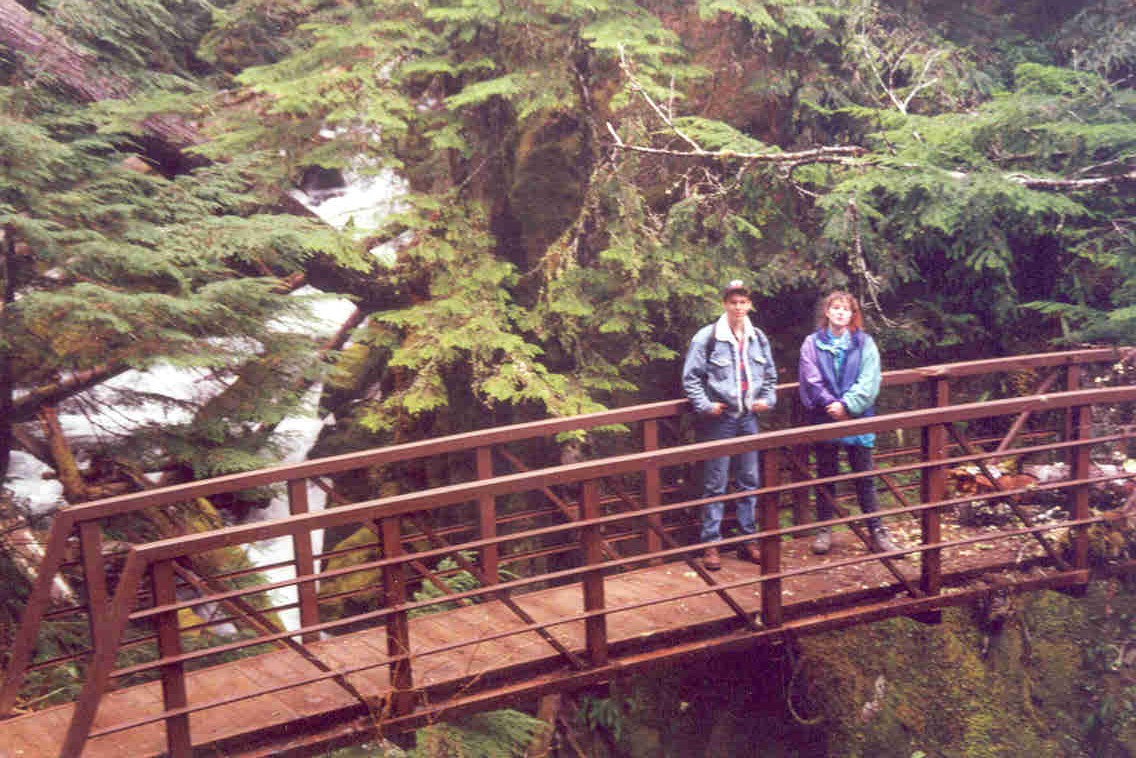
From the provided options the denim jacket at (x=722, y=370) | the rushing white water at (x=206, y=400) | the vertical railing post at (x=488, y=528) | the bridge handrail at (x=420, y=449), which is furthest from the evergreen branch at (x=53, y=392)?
the denim jacket at (x=722, y=370)

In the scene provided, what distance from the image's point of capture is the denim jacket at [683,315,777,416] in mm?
5980

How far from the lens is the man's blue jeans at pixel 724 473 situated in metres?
5.97

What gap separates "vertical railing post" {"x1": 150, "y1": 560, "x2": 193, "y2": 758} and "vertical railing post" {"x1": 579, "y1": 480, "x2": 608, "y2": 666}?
192 centimetres

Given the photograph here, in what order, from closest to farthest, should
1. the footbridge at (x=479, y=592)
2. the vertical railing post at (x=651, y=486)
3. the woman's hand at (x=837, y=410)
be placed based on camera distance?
the footbridge at (x=479, y=592)
the woman's hand at (x=837, y=410)
the vertical railing post at (x=651, y=486)

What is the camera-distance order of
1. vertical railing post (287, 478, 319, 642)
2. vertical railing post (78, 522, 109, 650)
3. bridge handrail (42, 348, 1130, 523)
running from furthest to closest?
vertical railing post (287, 478, 319, 642)
bridge handrail (42, 348, 1130, 523)
vertical railing post (78, 522, 109, 650)

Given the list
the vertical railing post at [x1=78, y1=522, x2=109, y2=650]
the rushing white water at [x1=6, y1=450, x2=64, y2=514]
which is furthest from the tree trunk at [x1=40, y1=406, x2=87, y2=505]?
the vertical railing post at [x1=78, y1=522, x2=109, y2=650]

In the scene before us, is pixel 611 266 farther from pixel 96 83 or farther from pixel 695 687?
pixel 96 83

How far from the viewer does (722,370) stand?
601 cm

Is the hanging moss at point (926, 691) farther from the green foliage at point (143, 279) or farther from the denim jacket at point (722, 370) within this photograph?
the green foliage at point (143, 279)

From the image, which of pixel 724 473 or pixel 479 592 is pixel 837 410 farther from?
pixel 479 592

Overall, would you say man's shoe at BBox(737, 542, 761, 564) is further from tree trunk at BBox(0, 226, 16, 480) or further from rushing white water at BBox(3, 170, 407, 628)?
tree trunk at BBox(0, 226, 16, 480)

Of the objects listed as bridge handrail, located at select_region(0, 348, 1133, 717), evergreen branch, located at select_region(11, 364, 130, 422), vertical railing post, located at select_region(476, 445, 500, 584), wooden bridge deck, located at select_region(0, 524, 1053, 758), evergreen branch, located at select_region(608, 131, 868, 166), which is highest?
evergreen branch, located at select_region(608, 131, 868, 166)

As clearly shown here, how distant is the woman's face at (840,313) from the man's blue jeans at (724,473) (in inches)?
31.4

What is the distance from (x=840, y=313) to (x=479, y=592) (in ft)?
9.69
